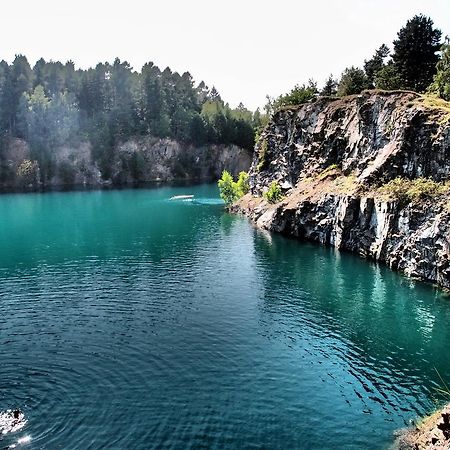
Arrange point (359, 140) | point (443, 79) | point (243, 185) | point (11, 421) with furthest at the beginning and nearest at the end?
point (243, 185)
point (359, 140)
point (443, 79)
point (11, 421)

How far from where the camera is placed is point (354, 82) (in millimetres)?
106875

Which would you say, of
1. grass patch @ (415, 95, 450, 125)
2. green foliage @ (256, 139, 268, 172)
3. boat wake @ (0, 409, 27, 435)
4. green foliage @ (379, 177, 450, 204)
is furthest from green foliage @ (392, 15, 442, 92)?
boat wake @ (0, 409, 27, 435)

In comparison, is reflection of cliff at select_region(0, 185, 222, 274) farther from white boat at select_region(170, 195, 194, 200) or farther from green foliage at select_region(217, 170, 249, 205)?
green foliage at select_region(217, 170, 249, 205)

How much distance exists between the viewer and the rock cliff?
2562 inches

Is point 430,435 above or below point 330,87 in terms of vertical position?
below

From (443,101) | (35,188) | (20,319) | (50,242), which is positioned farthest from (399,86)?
(35,188)

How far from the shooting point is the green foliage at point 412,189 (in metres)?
Result: 66.1

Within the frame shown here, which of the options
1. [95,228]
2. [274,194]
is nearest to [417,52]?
[274,194]

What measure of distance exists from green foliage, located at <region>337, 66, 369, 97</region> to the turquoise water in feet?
145

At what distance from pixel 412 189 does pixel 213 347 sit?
1653 inches

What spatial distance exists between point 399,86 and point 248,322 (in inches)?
2716

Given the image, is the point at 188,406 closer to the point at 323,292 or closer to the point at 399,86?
the point at 323,292

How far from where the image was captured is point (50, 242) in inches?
3497

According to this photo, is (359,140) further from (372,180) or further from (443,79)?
(443,79)
